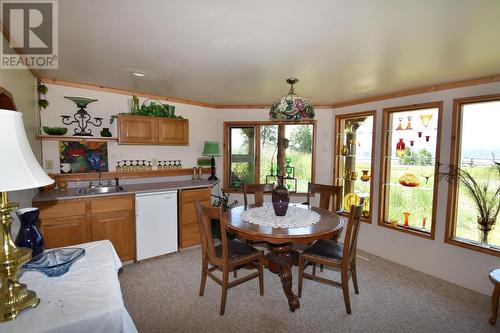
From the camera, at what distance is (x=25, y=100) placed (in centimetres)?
233

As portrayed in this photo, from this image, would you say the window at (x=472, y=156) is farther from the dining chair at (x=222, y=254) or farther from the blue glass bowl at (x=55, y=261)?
the blue glass bowl at (x=55, y=261)

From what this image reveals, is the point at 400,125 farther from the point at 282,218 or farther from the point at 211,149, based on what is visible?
the point at 211,149

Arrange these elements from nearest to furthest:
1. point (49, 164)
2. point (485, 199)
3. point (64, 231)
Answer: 1. point (485, 199)
2. point (64, 231)
3. point (49, 164)

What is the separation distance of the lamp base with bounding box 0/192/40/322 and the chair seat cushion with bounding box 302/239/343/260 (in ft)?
6.68

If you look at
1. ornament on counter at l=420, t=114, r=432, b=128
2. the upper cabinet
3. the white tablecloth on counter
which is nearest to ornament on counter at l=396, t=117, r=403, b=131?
ornament on counter at l=420, t=114, r=432, b=128

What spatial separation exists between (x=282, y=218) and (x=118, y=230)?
2.04 meters

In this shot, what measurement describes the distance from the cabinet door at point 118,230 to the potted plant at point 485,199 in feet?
12.9

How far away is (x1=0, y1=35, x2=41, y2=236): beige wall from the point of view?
1870 mm

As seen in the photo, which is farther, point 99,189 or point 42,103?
point 99,189

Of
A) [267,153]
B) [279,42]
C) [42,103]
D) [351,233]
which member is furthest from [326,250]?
[42,103]

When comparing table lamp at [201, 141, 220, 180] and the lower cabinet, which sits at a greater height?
table lamp at [201, 141, 220, 180]

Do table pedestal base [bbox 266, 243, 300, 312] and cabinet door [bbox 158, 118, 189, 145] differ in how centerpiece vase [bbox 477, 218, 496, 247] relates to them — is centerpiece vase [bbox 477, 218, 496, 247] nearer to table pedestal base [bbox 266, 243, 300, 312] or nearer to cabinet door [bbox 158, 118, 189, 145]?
table pedestal base [bbox 266, 243, 300, 312]

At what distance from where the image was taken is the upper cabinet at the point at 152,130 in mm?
3345

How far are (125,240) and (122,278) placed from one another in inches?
17.9
